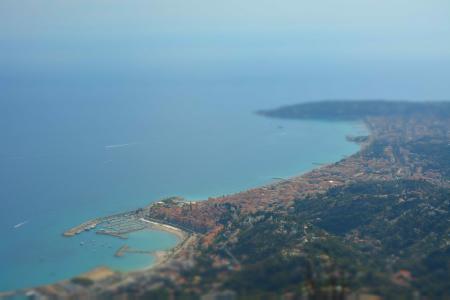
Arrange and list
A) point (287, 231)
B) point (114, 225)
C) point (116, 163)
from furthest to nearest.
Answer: point (116, 163)
point (114, 225)
point (287, 231)

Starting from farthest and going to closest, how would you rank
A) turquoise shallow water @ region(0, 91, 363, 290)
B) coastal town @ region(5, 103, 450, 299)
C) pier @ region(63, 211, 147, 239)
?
pier @ region(63, 211, 147, 239), turquoise shallow water @ region(0, 91, 363, 290), coastal town @ region(5, 103, 450, 299)

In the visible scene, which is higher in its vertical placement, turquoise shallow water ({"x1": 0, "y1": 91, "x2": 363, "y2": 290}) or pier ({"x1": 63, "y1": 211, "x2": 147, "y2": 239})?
turquoise shallow water ({"x1": 0, "y1": 91, "x2": 363, "y2": 290})

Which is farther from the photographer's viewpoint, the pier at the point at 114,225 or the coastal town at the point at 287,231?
the pier at the point at 114,225

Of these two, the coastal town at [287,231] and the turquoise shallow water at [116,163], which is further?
the turquoise shallow water at [116,163]

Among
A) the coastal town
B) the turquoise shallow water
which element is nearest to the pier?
the coastal town

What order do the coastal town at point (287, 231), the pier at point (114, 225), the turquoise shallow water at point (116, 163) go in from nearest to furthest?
the coastal town at point (287, 231) → the turquoise shallow water at point (116, 163) → the pier at point (114, 225)

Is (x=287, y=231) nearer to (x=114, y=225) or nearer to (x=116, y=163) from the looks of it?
(x=114, y=225)

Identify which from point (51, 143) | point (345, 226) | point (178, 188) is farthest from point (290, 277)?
point (51, 143)

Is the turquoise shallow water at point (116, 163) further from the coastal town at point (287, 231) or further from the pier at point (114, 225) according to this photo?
the coastal town at point (287, 231)

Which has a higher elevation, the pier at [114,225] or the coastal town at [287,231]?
the coastal town at [287,231]

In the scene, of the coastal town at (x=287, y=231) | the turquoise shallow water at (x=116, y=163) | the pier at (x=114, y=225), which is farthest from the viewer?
the pier at (x=114, y=225)

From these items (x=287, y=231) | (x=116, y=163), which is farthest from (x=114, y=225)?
(x=116, y=163)

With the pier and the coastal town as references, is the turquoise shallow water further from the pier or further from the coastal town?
the coastal town

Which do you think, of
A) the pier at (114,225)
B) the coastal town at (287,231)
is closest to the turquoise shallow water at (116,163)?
the pier at (114,225)
